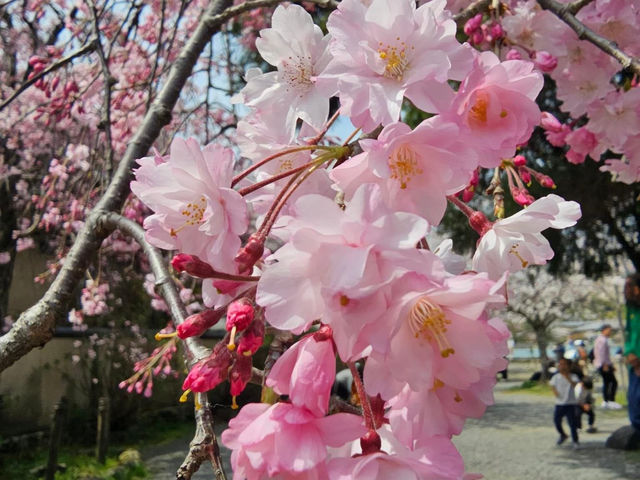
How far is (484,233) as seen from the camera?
709mm

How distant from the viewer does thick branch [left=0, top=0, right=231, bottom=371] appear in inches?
40.7

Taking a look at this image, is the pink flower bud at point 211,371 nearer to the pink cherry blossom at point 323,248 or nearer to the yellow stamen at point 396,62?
the pink cherry blossom at point 323,248

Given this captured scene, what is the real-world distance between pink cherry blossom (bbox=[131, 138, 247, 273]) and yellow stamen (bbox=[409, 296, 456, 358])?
0.56ft

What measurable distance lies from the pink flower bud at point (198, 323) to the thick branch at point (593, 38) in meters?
0.78

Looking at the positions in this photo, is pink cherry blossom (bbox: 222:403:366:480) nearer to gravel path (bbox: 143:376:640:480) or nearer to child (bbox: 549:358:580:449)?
gravel path (bbox: 143:376:640:480)

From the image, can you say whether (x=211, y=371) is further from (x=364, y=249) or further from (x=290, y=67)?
(x=290, y=67)

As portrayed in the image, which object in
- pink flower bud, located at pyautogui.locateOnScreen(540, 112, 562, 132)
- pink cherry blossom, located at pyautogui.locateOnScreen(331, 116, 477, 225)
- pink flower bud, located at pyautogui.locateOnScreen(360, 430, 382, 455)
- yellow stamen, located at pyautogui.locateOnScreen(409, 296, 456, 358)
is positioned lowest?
pink flower bud, located at pyautogui.locateOnScreen(360, 430, 382, 455)

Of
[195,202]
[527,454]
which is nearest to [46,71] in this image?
[195,202]

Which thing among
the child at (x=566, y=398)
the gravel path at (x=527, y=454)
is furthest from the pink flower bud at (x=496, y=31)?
the child at (x=566, y=398)

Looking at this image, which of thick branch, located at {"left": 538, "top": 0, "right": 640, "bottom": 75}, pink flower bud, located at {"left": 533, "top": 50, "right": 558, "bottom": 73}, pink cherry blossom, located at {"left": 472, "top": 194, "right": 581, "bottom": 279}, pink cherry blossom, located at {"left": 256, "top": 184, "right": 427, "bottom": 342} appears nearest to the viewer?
pink cherry blossom, located at {"left": 256, "top": 184, "right": 427, "bottom": 342}

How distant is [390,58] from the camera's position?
1.92ft

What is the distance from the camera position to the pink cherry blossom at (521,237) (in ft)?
2.17

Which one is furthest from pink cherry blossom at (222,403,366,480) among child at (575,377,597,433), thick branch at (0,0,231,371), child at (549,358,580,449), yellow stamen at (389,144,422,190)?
child at (575,377,597,433)

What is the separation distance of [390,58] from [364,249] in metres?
0.24
